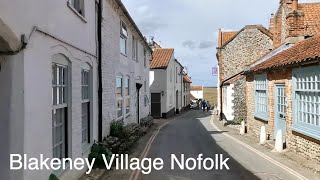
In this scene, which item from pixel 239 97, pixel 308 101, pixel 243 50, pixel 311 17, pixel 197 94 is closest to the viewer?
pixel 308 101

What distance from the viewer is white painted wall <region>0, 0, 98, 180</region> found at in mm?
5895

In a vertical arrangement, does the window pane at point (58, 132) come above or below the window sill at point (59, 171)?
above

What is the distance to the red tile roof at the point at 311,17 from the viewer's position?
20.5m

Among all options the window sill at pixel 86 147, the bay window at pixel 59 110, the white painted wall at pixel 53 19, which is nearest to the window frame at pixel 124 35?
the white painted wall at pixel 53 19

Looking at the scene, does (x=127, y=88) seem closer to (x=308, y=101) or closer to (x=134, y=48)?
(x=134, y=48)

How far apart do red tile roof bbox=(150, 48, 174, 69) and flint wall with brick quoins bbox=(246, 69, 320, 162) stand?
20662 mm

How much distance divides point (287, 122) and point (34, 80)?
1141 centimetres

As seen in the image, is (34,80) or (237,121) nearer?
(34,80)

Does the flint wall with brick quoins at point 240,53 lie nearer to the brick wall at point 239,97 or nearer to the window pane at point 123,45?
the brick wall at point 239,97

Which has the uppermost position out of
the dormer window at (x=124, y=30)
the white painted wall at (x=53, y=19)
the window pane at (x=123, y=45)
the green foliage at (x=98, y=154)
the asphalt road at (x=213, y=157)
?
the dormer window at (x=124, y=30)

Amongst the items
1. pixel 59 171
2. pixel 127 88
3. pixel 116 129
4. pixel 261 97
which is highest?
pixel 127 88

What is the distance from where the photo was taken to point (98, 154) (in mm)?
11492

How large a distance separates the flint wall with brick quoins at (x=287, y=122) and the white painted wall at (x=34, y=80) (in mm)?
7588

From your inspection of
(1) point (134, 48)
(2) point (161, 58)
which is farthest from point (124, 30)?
(2) point (161, 58)
